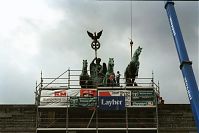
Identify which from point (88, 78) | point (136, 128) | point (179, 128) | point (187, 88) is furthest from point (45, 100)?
point (187, 88)

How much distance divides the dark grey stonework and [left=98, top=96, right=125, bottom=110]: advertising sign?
201 cm

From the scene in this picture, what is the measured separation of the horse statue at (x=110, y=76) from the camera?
29688mm

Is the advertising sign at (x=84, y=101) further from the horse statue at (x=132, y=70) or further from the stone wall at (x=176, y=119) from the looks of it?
the stone wall at (x=176, y=119)

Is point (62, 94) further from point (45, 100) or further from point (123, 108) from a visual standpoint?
point (123, 108)

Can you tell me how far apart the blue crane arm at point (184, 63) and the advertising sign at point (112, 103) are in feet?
27.8

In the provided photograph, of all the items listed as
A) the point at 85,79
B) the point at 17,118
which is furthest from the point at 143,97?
the point at 17,118

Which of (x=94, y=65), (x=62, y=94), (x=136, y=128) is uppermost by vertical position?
(x=94, y=65)

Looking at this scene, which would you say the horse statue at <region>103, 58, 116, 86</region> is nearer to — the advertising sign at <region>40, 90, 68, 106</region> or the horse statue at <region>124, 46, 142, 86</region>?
the horse statue at <region>124, 46, 142, 86</region>

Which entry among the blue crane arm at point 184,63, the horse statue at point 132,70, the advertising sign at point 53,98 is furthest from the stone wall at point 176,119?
the blue crane arm at point 184,63

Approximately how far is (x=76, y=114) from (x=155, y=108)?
4.18m

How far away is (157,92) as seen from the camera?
2964cm

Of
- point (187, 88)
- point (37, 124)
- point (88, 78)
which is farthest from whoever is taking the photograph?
point (88, 78)

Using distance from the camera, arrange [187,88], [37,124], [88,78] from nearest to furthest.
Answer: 1. [187,88]
2. [37,124]
3. [88,78]

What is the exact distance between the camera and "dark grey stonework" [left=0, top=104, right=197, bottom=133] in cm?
2820
